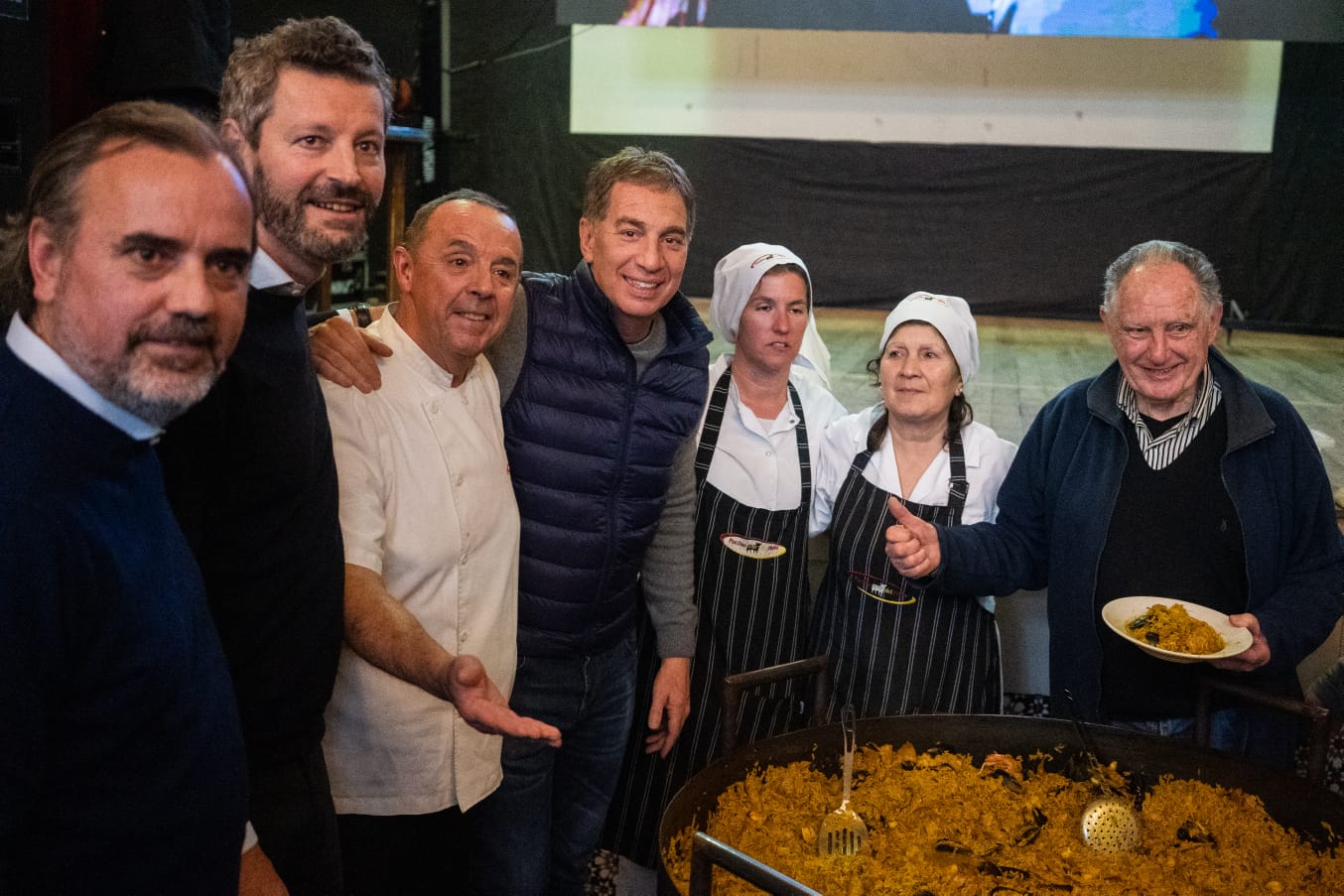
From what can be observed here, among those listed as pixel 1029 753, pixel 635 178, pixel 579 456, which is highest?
pixel 635 178

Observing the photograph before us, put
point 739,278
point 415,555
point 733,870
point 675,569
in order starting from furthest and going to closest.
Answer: point 739,278 → point 675,569 → point 415,555 → point 733,870

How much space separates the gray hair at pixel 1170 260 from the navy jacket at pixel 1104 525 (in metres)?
0.15

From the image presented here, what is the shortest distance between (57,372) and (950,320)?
1.93m

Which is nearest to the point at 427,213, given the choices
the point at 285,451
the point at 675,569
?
the point at 285,451

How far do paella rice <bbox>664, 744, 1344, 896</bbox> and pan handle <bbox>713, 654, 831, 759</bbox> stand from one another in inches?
5.0

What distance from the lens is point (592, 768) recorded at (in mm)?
2346

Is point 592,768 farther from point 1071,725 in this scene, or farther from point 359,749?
point 1071,725

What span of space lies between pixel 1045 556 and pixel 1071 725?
1.45 ft

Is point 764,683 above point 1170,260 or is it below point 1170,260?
below

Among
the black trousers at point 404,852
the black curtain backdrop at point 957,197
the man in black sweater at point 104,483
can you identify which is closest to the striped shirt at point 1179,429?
the black trousers at point 404,852

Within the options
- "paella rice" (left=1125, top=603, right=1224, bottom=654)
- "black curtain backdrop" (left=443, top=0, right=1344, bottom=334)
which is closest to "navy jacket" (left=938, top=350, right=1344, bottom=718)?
"paella rice" (left=1125, top=603, right=1224, bottom=654)

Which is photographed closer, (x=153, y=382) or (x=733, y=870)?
(x=153, y=382)

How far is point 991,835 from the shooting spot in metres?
2.05

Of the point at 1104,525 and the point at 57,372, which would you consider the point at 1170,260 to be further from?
the point at 57,372
